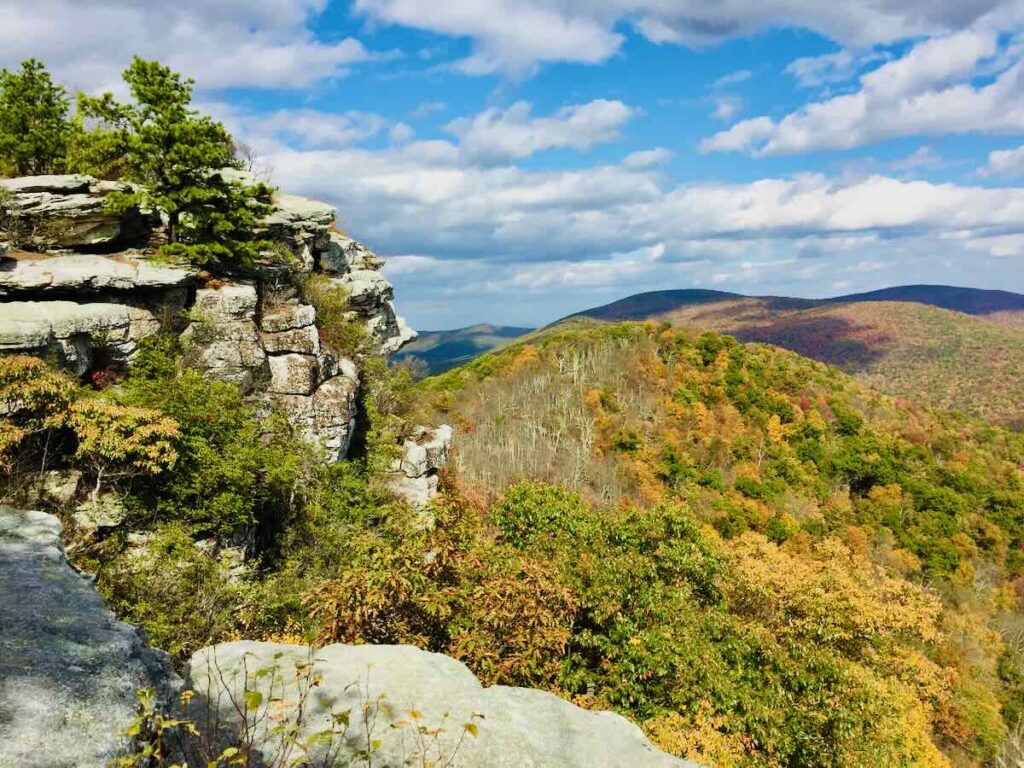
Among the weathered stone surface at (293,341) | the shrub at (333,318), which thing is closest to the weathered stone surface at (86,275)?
the weathered stone surface at (293,341)

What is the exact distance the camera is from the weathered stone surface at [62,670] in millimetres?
3736

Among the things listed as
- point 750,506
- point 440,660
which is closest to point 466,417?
point 750,506

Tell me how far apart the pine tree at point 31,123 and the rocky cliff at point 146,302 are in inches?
163

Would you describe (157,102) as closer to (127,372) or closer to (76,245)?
(76,245)

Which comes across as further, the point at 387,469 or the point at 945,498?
the point at 945,498

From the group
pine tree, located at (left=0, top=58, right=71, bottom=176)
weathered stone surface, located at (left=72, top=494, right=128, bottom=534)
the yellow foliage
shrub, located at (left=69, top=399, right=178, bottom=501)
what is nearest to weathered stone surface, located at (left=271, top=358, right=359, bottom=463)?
shrub, located at (left=69, top=399, right=178, bottom=501)

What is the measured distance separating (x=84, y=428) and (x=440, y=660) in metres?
13.8

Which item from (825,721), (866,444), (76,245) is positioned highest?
(76,245)

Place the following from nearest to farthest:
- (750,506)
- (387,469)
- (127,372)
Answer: (127,372) → (387,469) → (750,506)

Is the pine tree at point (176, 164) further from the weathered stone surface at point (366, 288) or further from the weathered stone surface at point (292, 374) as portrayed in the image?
the weathered stone surface at point (366, 288)

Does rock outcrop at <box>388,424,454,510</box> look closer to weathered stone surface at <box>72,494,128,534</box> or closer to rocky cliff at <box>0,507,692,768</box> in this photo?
weathered stone surface at <box>72,494,128,534</box>

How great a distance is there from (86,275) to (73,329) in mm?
2657

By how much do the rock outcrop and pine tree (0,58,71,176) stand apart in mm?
20662

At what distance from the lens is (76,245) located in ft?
70.5
